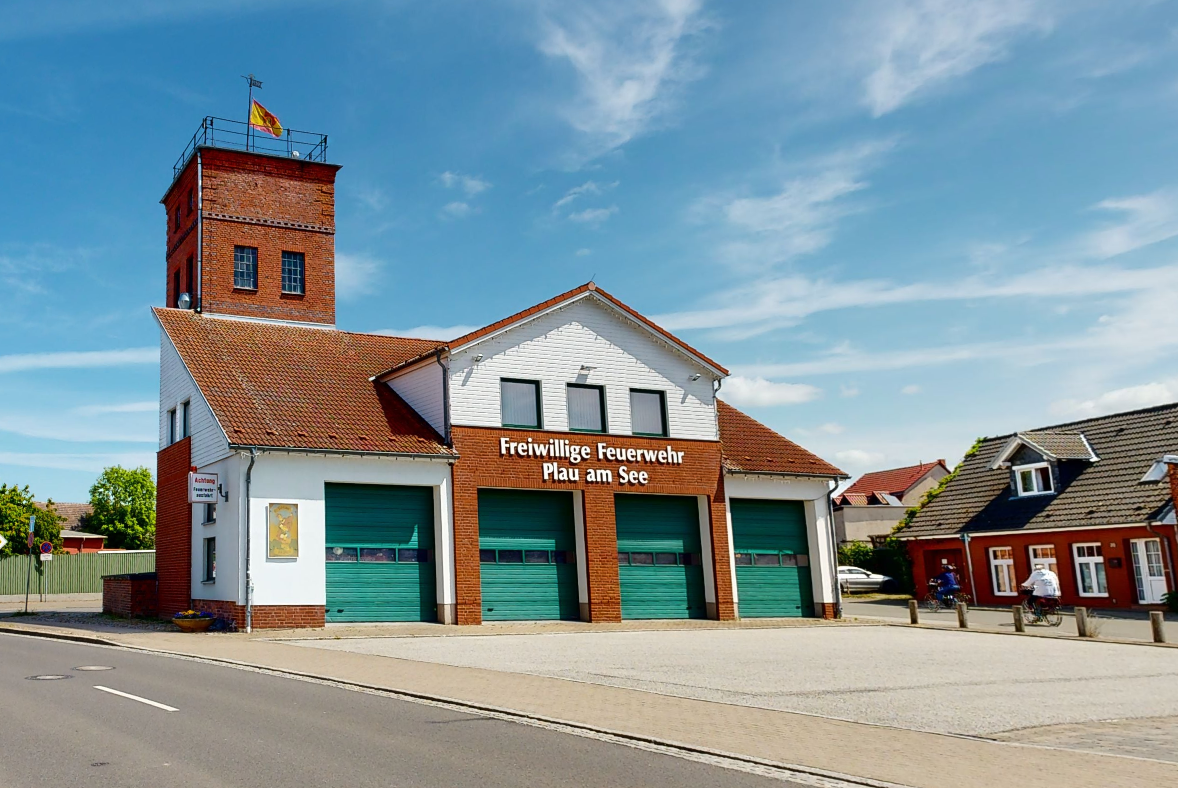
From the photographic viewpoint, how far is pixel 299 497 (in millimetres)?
23609

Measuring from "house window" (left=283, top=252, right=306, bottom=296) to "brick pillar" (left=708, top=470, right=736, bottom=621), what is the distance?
1567 cm

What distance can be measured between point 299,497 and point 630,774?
17290mm

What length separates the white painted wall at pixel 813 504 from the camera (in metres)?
30.7

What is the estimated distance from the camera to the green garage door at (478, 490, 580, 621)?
26500 mm

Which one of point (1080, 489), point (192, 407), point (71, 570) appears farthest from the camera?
point (71, 570)

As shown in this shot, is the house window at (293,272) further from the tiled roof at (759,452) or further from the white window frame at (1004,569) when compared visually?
the white window frame at (1004,569)

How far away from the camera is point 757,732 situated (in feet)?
32.1

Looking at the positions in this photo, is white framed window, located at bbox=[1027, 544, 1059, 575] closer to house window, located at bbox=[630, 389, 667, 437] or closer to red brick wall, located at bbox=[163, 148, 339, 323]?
house window, located at bbox=[630, 389, 667, 437]

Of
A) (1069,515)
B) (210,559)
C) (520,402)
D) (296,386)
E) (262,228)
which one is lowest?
(210,559)

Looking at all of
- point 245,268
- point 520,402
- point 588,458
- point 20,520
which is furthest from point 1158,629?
point 20,520

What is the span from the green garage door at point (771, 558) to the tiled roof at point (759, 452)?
117cm

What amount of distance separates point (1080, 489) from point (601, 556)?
18.8 metres

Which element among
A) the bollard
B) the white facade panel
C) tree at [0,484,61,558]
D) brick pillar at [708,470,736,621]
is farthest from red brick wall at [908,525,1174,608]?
tree at [0,484,61,558]

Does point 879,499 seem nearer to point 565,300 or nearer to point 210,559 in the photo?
point 565,300
